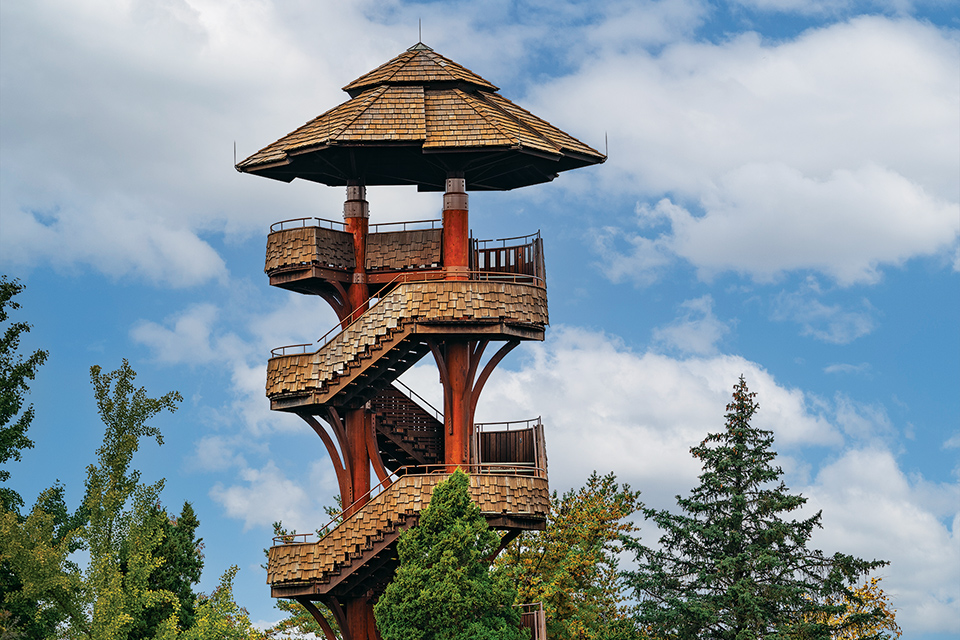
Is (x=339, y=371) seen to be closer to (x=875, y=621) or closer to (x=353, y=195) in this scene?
(x=353, y=195)

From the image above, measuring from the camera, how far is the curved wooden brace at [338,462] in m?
48.7

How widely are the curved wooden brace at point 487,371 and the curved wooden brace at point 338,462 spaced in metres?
4.73

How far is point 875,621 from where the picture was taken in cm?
4541

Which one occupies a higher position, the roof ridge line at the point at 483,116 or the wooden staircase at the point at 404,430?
the roof ridge line at the point at 483,116

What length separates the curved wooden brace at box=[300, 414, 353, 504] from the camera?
48688mm

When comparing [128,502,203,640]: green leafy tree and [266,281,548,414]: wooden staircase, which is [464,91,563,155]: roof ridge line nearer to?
[266,281,548,414]: wooden staircase

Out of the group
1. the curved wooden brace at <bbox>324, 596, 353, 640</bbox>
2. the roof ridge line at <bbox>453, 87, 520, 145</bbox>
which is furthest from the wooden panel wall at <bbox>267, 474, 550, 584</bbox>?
the roof ridge line at <bbox>453, 87, 520, 145</bbox>

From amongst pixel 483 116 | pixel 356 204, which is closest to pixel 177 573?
pixel 356 204

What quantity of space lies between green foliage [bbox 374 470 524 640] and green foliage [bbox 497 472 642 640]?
7855 millimetres

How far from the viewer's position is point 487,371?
46.7m

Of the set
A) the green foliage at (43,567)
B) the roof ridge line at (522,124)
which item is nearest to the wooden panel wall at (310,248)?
the roof ridge line at (522,124)

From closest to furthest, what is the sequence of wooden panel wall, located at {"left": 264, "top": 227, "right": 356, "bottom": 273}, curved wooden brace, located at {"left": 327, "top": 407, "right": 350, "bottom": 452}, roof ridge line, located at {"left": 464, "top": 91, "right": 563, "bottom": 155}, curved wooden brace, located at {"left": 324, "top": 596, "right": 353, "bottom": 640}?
curved wooden brace, located at {"left": 324, "top": 596, "right": 353, "bottom": 640} → curved wooden brace, located at {"left": 327, "top": 407, "right": 350, "bottom": 452} → wooden panel wall, located at {"left": 264, "top": 227, "right": 356, "bottom": 273} → roof ridge line, located at {"left": 464, "top": 91, "right": 563, "bottom": 155}

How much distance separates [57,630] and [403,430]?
13.2m

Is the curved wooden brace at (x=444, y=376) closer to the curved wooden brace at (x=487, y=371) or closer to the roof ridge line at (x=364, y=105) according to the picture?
the curved wooden brace at (x=487, y=371)
